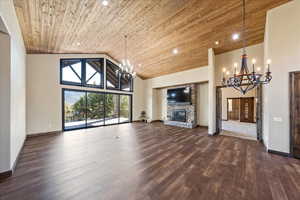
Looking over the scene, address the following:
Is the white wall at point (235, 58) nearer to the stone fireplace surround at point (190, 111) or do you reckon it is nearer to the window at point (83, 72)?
the stone fireplace surround at point (190, 111)

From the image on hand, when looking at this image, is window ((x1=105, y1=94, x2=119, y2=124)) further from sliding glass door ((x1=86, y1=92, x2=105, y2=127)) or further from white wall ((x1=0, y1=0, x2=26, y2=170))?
white wall ((x1=0, y1=0, x2=26, y2=170))

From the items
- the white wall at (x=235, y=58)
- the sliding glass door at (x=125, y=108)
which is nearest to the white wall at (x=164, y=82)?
the white wall at (x=235, y=58)

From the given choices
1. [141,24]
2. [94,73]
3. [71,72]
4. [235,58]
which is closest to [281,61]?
[235,58]

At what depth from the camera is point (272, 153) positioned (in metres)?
3.74

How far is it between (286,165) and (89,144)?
214 inches

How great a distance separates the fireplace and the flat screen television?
25.4 inches

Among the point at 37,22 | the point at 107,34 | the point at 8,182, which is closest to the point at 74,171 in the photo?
the point at 8,182

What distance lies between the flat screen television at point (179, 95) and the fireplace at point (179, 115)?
25.4 inches

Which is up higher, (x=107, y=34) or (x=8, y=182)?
(x=107, y=34)

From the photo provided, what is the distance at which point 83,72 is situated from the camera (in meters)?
6.96

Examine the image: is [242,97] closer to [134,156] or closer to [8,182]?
[134,156]

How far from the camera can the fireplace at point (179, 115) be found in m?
8.02

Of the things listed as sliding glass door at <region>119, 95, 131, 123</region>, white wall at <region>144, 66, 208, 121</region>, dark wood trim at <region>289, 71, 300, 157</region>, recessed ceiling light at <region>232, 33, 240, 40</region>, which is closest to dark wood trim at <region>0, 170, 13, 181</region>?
sliding glass door at <region>119, 95, 131, 123</region>

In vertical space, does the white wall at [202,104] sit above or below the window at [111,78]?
below
